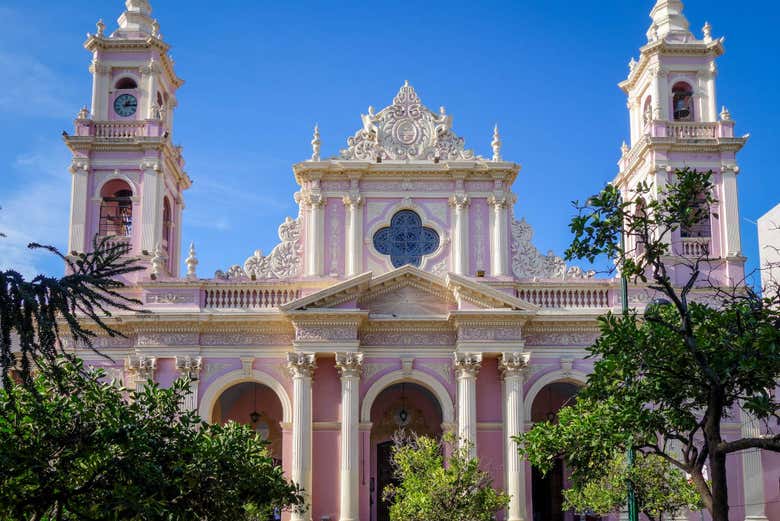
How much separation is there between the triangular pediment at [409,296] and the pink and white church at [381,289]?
57 millimetres

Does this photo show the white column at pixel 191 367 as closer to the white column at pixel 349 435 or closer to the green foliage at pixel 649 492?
the white column at pixel 349 435

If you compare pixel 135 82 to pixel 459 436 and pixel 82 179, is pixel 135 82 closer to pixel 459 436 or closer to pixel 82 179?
pixel 82 179

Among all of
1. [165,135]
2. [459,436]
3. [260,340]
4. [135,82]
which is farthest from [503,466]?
[135,82]

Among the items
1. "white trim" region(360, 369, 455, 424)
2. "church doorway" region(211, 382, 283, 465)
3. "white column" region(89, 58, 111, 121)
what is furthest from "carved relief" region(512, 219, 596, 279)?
"white column" region(89, 58, 111, 121)

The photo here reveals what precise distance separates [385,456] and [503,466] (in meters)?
5.02

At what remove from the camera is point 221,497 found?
18.6 metres

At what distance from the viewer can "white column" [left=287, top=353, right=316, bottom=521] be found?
34156 millimetres

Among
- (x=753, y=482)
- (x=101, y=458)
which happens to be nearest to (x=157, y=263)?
(x=101, y=458)

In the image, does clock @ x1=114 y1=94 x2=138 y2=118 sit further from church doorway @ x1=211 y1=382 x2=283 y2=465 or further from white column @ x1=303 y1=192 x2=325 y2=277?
church doorway @ x1=211 y1=382 x2=283 y2=465

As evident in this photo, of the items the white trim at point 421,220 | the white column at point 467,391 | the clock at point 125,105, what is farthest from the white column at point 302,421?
the clock at point 125,105

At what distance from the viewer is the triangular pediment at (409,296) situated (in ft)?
115

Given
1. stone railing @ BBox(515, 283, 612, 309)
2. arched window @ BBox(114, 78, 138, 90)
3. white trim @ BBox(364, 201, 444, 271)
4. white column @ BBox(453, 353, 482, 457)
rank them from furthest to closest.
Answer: arched window @ BBox(114, 78, 138, 90), white trim @ BBox(364, 201, 444, 271), stone railing @ BBox(515, 283, 612, 309), white column @ BBox(453, 353, 482, 457)

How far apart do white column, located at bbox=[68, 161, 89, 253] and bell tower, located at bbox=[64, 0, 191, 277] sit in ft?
0.11

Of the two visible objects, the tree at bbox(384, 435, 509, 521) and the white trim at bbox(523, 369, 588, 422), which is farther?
the white trim at bbox(523, 369, 588, 422)
